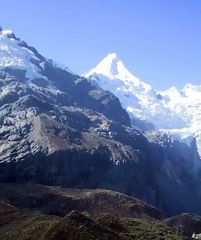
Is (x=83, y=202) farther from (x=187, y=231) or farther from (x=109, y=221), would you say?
(x=109, y=221)

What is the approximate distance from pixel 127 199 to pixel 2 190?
4706 cm

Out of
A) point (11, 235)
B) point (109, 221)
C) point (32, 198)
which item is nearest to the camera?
point (11, 235)

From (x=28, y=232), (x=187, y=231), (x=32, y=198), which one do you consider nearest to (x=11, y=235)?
(x=28, y=232)

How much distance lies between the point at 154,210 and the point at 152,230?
321 ft

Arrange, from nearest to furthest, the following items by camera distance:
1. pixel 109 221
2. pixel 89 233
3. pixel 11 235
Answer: pixel 89 233 → pixel 11 235 → pixel 109 221

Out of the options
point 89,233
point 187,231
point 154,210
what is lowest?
point 89,233

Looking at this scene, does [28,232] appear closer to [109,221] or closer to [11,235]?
[11,235]

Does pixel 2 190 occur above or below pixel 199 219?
above

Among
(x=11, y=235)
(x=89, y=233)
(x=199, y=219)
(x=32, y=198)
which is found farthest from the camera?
(x=32, y=198)

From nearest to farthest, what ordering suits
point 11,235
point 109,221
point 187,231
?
point 11,235 → point 109,221 → point 187,231

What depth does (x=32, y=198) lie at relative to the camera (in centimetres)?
19200

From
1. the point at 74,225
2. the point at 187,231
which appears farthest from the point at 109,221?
the point at 187,231

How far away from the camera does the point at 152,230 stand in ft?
315

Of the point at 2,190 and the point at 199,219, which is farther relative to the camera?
the point at 2,190
